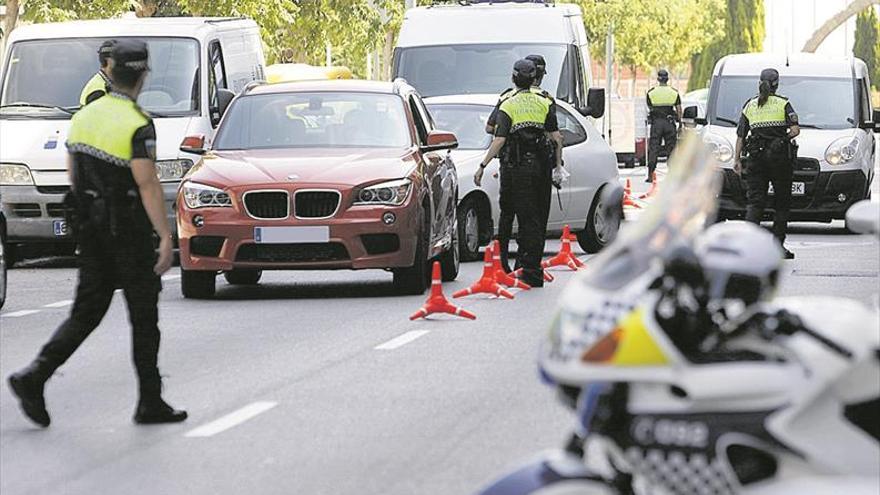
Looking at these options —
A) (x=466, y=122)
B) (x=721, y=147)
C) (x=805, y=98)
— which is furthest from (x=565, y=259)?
(x=805, y=98)

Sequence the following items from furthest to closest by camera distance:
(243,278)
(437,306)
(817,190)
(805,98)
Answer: (805,98), (817,190), (243,278), (437,306)

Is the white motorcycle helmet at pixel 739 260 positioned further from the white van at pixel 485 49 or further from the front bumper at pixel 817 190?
the white van at pixel 485 49

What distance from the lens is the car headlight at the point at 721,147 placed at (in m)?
24.8

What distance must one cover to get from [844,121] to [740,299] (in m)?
20.8

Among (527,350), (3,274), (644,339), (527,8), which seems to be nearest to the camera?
(644,339)

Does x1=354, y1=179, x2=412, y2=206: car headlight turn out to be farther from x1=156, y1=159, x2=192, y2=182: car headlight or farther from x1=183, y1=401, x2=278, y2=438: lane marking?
x1=183, y1=401, x2=278, y2=438: lane marking

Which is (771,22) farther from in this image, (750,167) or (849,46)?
(750,167)

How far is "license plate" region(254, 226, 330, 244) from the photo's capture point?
1592cm

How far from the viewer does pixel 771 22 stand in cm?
13825

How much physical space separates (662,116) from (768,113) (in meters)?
18.1

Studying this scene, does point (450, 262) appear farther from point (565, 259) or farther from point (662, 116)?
point (662, 116)

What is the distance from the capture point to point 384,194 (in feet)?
52.7

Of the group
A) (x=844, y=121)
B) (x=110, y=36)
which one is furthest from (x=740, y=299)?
(x=844, y=121)

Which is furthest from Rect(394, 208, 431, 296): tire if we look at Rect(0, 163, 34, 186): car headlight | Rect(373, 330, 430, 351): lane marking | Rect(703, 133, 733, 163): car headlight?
Rect(703, 133, 733, 163): car headlight
